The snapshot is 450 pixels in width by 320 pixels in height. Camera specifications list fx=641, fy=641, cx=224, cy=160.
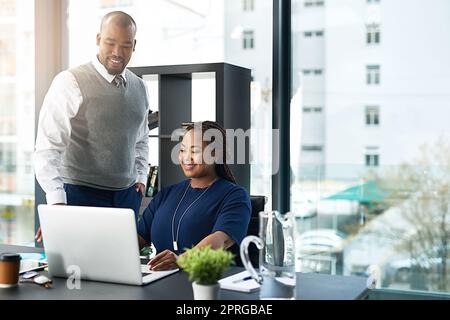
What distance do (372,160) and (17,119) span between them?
96.5 inches

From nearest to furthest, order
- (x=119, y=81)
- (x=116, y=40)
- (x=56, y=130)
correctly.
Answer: (x=56, y=130)
(x=116, y=40)
(x=119, y=81)

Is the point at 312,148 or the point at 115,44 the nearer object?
the point at 115,44

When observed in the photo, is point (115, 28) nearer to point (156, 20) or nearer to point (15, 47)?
point (156, 20)

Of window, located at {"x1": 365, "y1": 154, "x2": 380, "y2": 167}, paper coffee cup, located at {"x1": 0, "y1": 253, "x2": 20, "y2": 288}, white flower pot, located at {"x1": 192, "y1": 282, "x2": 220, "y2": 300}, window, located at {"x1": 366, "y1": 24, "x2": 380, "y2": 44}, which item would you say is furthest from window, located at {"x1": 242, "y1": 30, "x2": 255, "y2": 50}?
white flower pot, located at {"x1": 192, "y1": 282, "x2": 220, "y2": 300}

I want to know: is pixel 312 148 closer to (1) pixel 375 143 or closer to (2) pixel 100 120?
(1) pixel 375 143

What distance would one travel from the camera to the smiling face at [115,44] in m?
3.10

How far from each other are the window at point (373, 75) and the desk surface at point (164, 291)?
198 centimetres

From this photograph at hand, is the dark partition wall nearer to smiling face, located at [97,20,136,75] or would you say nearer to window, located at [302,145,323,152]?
window, located at [302,145,323,152]

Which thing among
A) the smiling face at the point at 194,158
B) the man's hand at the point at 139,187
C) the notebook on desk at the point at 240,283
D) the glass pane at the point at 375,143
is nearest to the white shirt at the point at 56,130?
the man's hand at the point at 139,187

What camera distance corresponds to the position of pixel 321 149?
385 cm

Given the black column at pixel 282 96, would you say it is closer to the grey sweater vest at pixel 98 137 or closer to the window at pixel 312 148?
the window at pixel 312 148

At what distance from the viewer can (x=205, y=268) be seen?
1619mm

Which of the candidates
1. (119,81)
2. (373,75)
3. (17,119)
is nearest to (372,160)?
(373,75)
